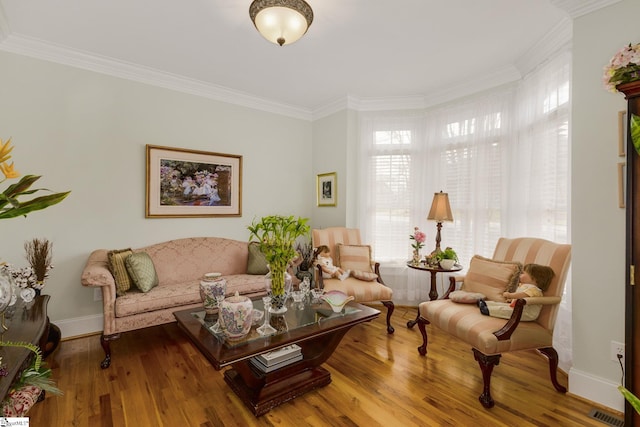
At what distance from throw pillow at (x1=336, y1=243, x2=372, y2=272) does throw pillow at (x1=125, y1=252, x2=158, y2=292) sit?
211 cm

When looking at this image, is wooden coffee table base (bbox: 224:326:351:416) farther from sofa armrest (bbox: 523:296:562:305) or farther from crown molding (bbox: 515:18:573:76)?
crown molding (bbox: 515:18:573:76)

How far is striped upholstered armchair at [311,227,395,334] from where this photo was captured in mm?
3340

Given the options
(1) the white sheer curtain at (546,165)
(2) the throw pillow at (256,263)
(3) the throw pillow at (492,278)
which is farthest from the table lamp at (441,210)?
(2) the throw pillow at (256,263)

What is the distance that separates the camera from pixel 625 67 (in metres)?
1.62

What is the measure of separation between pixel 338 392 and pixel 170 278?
2268mm

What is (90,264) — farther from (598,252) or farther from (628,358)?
(598,252)

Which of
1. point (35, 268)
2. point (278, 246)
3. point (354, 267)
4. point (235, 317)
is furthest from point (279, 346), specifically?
point (35, 268)

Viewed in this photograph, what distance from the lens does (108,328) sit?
8.79 feet

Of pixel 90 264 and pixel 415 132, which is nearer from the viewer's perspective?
pixel 90 264

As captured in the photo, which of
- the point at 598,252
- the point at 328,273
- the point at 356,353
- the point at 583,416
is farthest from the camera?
the point at 328,273

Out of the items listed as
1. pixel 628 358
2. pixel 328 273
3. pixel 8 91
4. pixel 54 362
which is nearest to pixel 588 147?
pixel 628 358

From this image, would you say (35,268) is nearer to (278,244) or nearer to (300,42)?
Answer: (278,244)

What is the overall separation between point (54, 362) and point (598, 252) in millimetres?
4377

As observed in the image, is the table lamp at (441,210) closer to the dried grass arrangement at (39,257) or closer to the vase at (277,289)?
the vase at (277,289)
